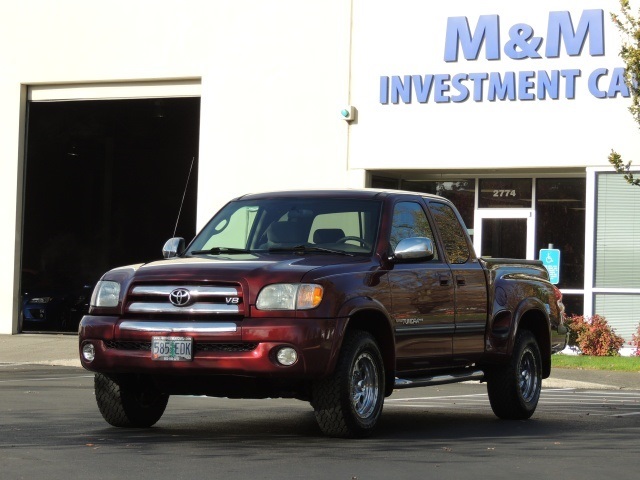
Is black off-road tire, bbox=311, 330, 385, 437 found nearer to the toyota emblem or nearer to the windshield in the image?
the windshield

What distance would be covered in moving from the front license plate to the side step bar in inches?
74.1

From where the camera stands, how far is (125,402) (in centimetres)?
1043

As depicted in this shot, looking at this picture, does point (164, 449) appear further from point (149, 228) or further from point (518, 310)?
point (149, 228)

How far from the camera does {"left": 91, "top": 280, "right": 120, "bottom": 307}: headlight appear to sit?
9977 millimetres

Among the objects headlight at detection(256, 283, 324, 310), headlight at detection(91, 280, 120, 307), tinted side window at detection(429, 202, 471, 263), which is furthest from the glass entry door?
headlight at detection(256, 283, 324, 310)

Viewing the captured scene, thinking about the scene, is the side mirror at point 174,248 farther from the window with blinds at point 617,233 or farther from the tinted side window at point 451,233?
the window with blinds at point 617,233

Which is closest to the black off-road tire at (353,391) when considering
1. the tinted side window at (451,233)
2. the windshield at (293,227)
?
the windshield at (293,227)

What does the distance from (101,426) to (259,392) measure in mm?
1697

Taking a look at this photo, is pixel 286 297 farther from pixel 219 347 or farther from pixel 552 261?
pixel 552 261

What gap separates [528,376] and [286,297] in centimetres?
391

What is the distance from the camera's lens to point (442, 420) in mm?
→ 12133

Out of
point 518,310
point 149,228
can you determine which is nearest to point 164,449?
point 518,310

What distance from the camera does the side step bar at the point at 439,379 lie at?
10594mm

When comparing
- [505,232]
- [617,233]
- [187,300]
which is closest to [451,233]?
[187,300]
